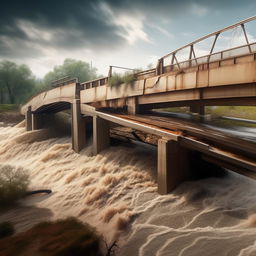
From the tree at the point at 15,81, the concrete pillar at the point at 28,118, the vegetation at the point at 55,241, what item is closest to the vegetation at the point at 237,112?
the vegetation at the point at 55,241

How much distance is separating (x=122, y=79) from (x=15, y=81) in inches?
2022

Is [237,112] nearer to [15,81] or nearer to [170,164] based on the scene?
[170,164]

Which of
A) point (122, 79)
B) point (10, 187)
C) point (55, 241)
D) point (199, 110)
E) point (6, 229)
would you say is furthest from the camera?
point (199, 110)

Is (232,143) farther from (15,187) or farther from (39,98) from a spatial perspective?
(39,98)

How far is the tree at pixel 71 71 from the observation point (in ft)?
189

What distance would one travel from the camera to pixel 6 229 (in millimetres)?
8891

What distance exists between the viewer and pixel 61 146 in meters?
19.0

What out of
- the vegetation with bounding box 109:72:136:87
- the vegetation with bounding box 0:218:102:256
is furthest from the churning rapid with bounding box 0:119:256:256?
the vegetation with bounding box 109:72:136:87

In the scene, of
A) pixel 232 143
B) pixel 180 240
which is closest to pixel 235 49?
pixel 232 143

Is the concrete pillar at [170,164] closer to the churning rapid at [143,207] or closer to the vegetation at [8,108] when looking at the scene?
the churning rapid at [143,207]

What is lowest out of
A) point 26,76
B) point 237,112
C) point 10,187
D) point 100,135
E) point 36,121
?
point 10,187

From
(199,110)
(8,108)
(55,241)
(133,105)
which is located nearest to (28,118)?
(8,108)

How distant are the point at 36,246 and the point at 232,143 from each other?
30.6 feet

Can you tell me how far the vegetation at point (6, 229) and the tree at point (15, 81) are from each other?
54.4 metres
